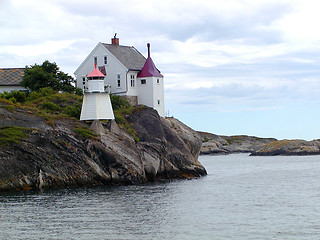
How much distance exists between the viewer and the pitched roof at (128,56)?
76.9m

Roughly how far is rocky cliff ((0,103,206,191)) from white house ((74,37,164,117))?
994 cm

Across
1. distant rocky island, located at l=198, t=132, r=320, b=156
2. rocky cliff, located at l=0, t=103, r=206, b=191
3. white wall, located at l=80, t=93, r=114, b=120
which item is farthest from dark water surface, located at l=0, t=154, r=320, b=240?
distant rocky island, located at l=198, t=132, r=320, b=156

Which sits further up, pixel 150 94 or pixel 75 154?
pixel 150 94

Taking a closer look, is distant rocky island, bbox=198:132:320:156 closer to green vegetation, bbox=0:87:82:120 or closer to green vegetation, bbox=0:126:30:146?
green vegetation, bbox=0:87:82:120

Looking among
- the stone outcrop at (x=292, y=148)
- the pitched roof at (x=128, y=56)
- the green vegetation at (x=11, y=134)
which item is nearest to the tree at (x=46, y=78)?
the pitched roof at (x=128, y=56)

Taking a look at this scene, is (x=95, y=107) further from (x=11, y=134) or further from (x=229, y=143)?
(x=229, y=143)

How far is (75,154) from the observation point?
5497 cm

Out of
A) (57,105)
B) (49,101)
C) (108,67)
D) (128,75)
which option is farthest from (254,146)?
(57,105)

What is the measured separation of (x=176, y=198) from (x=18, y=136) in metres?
16.5

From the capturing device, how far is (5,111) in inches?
2266

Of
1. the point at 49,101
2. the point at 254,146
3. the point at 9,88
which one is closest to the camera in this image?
the point at 49,101

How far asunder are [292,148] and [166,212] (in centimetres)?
9585

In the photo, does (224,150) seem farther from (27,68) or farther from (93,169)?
(93,169)

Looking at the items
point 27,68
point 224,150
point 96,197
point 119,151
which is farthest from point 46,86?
point 224,150
